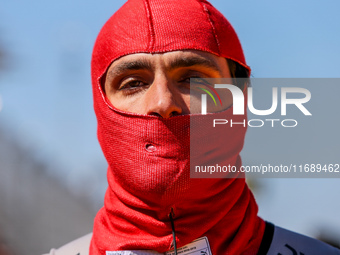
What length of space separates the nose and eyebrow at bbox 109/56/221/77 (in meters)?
0.10

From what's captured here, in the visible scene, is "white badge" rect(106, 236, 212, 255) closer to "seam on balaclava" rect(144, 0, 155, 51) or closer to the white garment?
the white garment

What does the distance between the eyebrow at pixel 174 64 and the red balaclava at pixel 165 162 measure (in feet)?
0.21

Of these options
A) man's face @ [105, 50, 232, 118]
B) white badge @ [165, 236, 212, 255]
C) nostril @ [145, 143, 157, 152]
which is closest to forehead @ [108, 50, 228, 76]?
man's face @ [105, 50, 232, 118]

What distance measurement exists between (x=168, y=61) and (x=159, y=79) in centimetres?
12

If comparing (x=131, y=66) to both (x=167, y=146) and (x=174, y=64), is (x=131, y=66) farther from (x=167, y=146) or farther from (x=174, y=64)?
(x=167, y=146)

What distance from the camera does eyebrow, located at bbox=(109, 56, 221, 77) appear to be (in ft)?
8.40

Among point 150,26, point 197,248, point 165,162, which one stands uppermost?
point 150,26

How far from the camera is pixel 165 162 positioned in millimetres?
2465

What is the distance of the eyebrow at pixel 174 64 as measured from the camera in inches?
101

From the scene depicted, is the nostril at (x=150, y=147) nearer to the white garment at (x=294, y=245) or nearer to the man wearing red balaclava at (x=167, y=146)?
the man wearing red balaclava at (x=167, y=146)

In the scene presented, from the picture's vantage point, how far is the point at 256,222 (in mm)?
2832

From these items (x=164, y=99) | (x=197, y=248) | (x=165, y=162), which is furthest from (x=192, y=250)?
(x=164, y=99)

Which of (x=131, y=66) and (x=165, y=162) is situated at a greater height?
(x=131, y=66)

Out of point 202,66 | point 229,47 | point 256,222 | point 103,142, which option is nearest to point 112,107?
point 103,142
